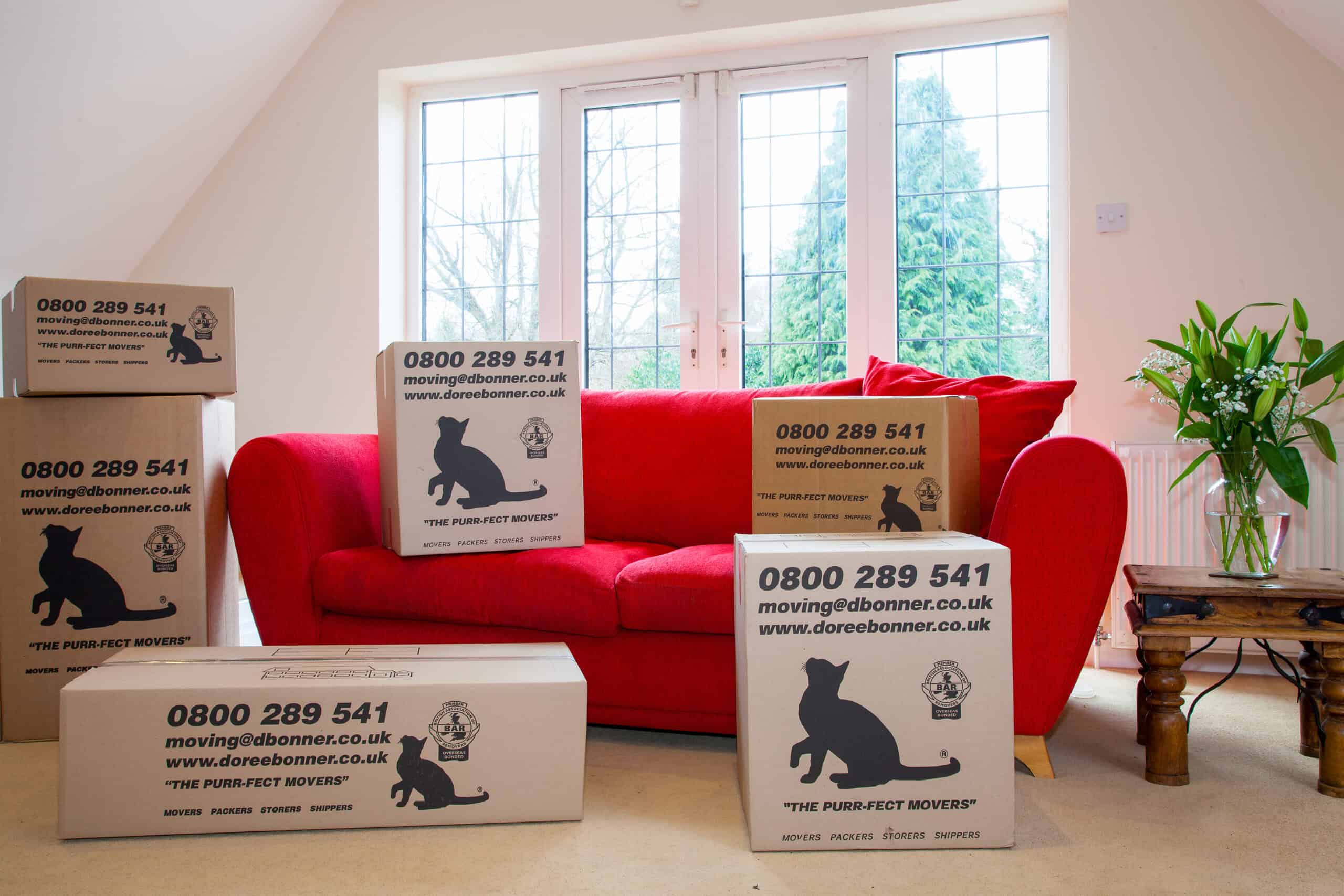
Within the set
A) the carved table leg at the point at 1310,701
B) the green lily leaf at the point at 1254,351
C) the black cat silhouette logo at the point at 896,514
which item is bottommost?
the carved table leg at the point at 1310,701

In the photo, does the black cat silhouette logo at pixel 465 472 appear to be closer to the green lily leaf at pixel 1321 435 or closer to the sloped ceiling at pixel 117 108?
the sloped ceiling at pixel 117 108

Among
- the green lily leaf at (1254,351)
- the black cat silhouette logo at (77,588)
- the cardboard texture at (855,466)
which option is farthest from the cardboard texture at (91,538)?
the green lily leaf at (1254,351)

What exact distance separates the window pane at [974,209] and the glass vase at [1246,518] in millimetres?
1194

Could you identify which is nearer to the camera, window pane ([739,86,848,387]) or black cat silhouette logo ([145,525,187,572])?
black cat silhouette logo ([145,525,187,572])

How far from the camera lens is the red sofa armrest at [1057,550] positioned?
5.20ft

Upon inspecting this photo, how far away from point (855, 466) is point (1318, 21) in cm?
209

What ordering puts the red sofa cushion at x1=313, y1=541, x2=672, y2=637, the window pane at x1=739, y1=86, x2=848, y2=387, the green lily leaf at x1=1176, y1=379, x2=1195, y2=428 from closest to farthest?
the red sofa cushion at x1=313, y1=541, x2=672, y2=637 < the green lily leaf at x1=1176, y1=379, x2=1195, y2=428 < the window pane at x1=739, y1=86, x2=848, y2=387

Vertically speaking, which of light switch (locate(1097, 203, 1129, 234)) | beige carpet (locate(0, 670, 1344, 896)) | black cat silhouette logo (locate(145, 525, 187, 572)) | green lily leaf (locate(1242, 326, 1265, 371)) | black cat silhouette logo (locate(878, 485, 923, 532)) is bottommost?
beige carpet (locate(0, 670, 1344, 896))

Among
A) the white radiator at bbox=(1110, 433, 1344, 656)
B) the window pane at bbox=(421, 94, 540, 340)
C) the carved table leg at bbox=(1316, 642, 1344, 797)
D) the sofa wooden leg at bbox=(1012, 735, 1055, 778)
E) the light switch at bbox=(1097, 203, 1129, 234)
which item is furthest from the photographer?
the window pane at bbox=(421, 94, 540, 340)

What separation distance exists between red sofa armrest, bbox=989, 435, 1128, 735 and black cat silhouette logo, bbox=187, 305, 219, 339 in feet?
5.53

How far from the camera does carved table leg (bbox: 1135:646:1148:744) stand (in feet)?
5.50

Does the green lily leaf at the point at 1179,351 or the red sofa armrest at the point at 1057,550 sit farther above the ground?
the green lily leaf at the point at 1179,351

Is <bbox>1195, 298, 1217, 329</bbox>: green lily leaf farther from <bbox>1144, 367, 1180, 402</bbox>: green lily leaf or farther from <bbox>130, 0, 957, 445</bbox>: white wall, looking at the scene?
<bbox>130, 0, 957, 445</bbox>: white wall

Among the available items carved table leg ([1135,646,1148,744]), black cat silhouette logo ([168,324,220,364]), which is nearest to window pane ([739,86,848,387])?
carved table leg ([1135,646,1148,744])
